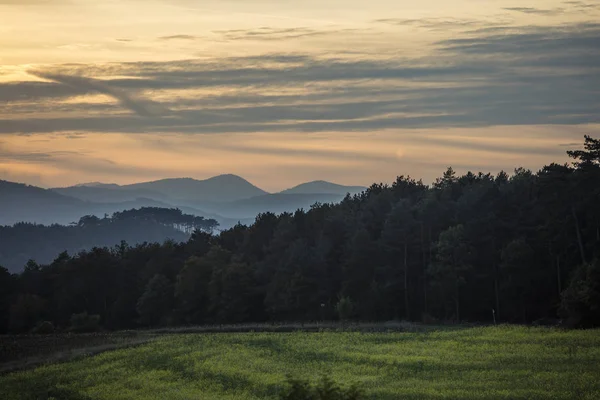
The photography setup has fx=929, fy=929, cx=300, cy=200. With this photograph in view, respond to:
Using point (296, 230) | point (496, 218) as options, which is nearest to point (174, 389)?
point (496, 218)

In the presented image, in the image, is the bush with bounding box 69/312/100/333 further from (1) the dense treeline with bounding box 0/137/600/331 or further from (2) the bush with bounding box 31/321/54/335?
(2) the bush with bounding box 31/321/54/335

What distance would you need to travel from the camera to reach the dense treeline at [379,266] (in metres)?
94.1

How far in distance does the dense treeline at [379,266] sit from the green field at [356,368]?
1433cm

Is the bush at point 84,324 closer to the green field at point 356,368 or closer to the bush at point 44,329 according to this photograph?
the bush at point 44,329

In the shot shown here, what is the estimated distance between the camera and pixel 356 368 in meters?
59.8

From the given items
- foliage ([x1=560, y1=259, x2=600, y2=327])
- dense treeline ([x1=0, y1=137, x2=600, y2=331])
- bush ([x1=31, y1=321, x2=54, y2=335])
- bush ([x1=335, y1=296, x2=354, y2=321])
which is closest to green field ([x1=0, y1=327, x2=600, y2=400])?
foliage ([x1=560, y1=259, x2=600, y2=327])

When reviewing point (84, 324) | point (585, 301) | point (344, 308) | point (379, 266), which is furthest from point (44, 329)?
point (585, 301)

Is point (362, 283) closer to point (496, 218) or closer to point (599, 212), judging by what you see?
point (496, 218)

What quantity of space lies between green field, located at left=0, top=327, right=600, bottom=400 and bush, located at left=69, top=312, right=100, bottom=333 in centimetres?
4235

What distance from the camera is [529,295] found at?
100 m

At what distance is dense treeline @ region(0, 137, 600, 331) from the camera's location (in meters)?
94.1

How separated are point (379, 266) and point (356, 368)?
2253 inches

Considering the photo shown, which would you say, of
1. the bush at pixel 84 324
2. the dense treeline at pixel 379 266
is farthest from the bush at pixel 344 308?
the bush at pixel 84 324

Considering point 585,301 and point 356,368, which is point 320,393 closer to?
point 356,368
